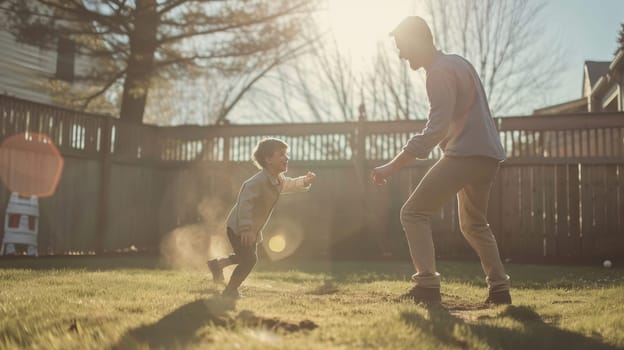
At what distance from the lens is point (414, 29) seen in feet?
15.0

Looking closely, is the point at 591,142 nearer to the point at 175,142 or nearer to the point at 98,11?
the point at 175,142

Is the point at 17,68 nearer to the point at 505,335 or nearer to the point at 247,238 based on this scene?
the point at 247,238

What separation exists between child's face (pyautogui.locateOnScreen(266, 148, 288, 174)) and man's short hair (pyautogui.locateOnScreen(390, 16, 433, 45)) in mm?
1476

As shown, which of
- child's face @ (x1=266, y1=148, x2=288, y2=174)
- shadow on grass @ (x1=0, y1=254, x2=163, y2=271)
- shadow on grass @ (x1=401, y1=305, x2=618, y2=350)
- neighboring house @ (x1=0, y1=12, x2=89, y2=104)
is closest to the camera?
shadow on grass @ (x1=401, y1=305, x2=618, y2=350)

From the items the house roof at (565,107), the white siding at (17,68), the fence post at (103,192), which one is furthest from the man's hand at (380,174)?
the white siding at (17,68)

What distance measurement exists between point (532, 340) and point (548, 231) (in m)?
6.77

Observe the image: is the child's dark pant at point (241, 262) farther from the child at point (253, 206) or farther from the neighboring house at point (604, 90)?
the neighboring house at point (604, 90)

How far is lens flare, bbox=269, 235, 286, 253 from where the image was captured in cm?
1075

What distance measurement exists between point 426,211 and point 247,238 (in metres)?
1.45

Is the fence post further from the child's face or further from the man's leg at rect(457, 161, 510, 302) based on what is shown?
the man's leg at rect(457, 161, 510, 302)

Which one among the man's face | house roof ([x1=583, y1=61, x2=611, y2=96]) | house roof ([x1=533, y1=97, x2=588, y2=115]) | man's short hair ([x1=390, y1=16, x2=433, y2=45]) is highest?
house roof ([x1=583, y1=61, x2=611, y2=96])

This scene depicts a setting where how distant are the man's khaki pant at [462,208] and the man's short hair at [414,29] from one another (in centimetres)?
91

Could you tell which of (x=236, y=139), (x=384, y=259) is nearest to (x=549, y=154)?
(x=384, y=259)

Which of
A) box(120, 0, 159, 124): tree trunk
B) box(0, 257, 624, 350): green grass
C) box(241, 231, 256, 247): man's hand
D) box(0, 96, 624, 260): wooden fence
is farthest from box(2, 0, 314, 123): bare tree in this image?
box(241, 231, 256, 247): man's hand
